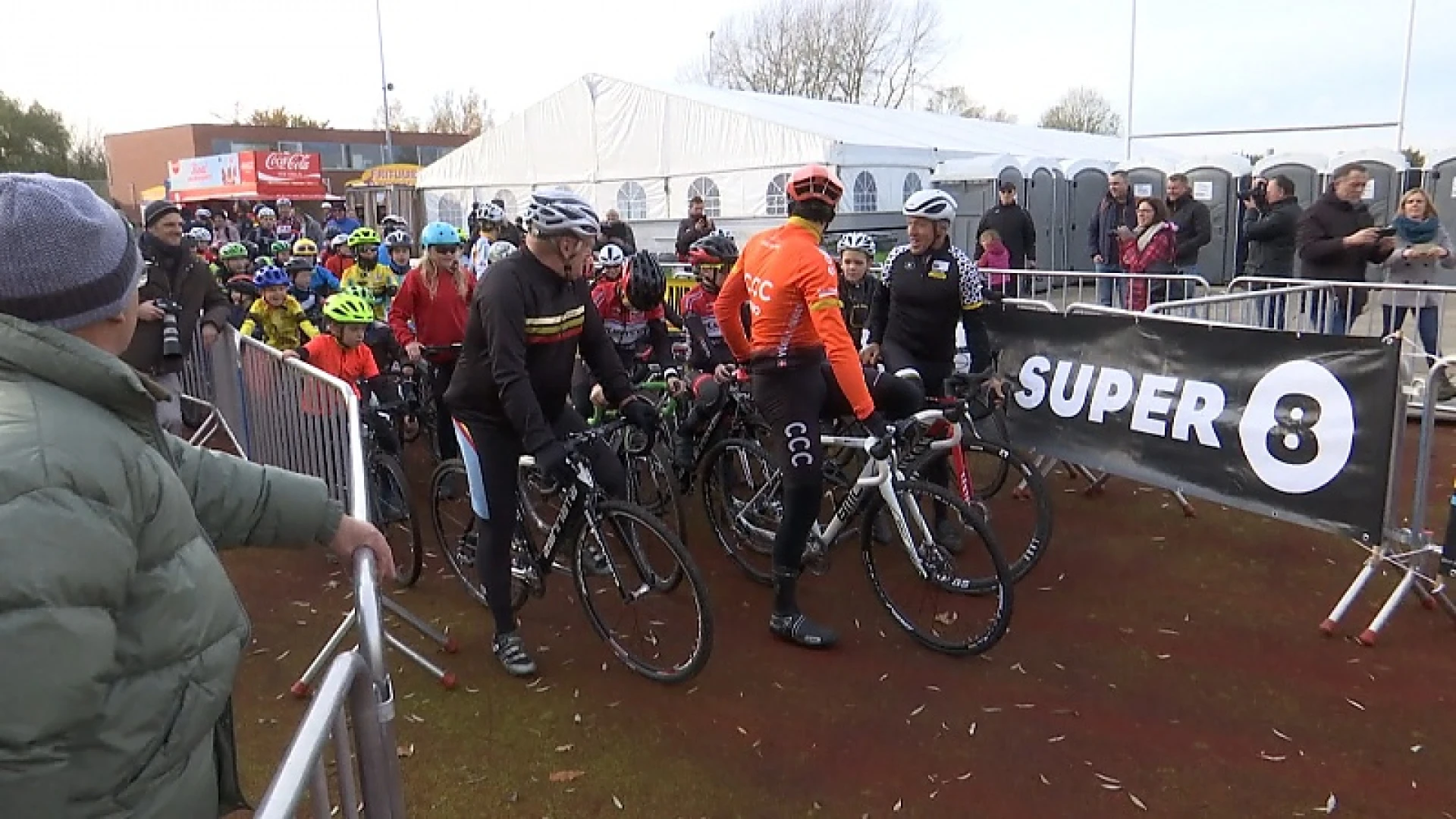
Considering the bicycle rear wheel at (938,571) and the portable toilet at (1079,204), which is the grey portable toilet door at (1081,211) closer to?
the portable toilet at (1079,204)

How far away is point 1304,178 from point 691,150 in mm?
14087

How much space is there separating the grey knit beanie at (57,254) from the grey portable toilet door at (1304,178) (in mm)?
19529

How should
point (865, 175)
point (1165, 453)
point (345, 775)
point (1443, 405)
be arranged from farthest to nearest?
point (865, 175), point (1443, 405), point (1165, 453), point (345, 775)

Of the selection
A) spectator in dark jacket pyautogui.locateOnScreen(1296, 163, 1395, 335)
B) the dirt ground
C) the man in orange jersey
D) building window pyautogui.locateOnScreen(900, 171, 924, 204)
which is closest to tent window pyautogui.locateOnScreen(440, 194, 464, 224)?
building window pyautogui.locateOnScreen(900, 171, 924, 204)

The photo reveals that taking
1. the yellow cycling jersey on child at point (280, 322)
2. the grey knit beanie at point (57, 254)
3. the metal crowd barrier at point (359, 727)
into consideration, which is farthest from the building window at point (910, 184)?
the grey knit beanie at point (57, 254)

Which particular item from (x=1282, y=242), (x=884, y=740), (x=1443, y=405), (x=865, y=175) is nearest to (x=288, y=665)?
(x=884, y=740)

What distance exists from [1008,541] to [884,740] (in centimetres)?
229

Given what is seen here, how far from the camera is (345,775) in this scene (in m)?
2.12

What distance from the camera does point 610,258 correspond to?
299 inches

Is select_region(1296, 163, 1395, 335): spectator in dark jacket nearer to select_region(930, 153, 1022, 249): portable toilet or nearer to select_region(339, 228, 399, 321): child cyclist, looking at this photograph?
select_region(339, 228, 399, 321): child cyclist

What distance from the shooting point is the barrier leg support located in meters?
4.54

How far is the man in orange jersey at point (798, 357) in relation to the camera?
4.39 metres

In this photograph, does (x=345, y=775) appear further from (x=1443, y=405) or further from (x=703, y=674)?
(x=1443, y=405)

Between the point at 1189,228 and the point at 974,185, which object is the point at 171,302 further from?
the point at 974,185
